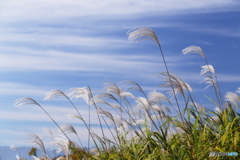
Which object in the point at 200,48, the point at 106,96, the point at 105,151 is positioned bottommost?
the point at 105,151

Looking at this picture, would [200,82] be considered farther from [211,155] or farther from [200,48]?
[211,155]

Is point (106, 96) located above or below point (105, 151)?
above

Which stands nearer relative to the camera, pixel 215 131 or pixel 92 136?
pixel 215 131

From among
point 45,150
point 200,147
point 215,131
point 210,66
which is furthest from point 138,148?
point 210,66

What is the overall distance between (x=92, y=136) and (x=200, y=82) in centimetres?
237

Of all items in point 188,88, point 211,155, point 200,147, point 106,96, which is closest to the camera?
point 211,155

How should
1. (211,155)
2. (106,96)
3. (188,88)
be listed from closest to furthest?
(211,155) → (106,96) → (188,88)

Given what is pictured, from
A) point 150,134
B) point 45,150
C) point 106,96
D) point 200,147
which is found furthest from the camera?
A: point 45,150

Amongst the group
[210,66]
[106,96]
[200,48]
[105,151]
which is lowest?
[105,151]

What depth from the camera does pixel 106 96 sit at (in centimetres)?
482

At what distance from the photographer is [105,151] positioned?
5.27m

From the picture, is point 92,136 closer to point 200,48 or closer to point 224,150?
point 224,150

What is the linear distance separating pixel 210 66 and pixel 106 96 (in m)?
2.26

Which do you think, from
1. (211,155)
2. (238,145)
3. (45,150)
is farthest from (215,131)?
(45,150)
